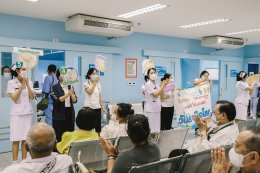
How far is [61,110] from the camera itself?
4.18 meters

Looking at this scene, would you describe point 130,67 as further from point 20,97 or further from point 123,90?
point 20,97

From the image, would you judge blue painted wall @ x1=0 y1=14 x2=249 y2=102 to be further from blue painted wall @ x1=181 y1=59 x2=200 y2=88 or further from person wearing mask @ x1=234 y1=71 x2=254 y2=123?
person wearing mask @ x1=234 y1=71 x2=254 y2=123

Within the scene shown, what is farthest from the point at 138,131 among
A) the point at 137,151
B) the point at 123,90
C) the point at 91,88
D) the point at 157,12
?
the point at 123,90

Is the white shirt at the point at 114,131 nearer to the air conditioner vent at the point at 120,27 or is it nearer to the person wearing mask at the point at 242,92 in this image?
the air conditioner vent at the point at 120,27

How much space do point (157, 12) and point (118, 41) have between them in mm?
1903

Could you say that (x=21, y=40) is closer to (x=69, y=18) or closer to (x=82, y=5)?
(x=69, y=18)

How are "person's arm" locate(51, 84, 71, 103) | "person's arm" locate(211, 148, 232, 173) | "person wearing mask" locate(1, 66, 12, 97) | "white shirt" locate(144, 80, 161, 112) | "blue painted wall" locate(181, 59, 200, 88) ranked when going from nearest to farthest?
"person's arm" locate(211, 148, 232, 173), "person's arm" locate(51, 84, 71, 103), "person wearing mask" locate(1, 66, 12, 97), "white shirt" locate(144, 80, 161, 112), "blue painted wall" locate(181, 59, 200, 88)

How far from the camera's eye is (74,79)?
4246 millimetres

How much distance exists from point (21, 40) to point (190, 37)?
4855 mm

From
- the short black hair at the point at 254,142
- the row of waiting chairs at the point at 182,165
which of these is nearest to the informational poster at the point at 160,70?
the row of waiting chairs at the point at 182,165

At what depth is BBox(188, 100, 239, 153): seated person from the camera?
244 centimetres


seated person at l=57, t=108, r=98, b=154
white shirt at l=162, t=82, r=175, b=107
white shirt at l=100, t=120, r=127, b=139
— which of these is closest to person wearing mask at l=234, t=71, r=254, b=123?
white shirt at l=162, t=82, r=175, b=107

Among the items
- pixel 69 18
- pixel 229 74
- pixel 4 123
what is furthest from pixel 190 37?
pixel 4 123

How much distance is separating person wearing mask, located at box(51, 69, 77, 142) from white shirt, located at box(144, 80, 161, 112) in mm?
1590
